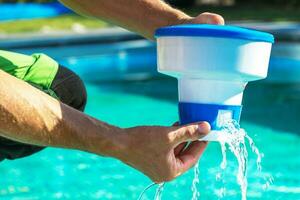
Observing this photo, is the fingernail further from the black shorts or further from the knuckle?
the black shorts

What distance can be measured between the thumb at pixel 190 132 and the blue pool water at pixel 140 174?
1.50 m

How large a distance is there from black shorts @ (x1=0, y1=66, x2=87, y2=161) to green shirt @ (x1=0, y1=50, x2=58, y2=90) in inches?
1.0

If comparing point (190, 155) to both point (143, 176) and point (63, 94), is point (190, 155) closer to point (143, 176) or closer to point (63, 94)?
point (63, 94)

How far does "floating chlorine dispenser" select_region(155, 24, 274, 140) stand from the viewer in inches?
61.6

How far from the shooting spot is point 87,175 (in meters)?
3.45

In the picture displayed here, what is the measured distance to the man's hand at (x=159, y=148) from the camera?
1.58 metres

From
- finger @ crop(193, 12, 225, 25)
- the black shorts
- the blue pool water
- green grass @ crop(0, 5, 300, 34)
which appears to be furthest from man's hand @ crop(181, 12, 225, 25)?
green grass @ crop(0, 5, 300, 34)

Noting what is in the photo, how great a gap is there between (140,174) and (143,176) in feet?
0.10

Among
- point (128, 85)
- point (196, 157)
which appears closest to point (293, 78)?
point (128, 85)

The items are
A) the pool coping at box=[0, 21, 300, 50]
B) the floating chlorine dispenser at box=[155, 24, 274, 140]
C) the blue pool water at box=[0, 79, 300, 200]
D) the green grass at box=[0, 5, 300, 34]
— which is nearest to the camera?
the floating chlorine dispenser at box=[155, 24, 274, 140]

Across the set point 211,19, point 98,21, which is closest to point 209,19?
point 211,19

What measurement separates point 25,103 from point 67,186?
5.75ft

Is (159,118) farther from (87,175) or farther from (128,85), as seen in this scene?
(128,85)

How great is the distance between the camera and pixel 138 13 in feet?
6.91
